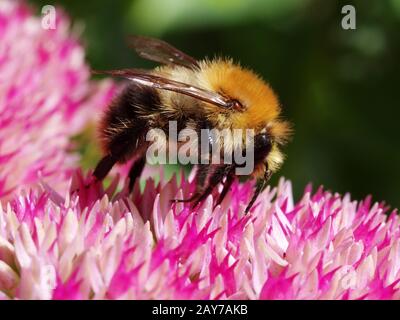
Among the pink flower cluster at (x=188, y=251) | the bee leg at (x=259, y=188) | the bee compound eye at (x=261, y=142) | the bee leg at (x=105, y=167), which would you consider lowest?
the pink flower cluster at (x=188, y=251)

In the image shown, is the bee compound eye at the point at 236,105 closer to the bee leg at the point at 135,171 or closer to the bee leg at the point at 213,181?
the bee leg at the point at 213,181

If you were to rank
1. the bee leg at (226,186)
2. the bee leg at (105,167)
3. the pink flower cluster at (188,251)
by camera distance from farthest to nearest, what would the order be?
1. the bee leg at (105,167)
2. the bee leg at (226,186)
3. the pink flower cluster at (188,251)

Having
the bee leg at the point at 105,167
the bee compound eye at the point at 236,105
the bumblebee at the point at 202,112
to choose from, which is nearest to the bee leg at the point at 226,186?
the bumblebee at the point at 202,112

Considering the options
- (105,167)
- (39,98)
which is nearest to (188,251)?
(105,167)

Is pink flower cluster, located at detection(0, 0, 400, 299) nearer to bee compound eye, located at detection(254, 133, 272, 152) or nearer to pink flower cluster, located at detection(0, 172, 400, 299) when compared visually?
pink flower cluster, located at detection(0, 172, 400, 299)

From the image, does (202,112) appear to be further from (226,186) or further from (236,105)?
(226,186)
